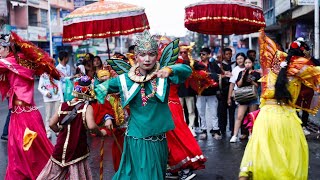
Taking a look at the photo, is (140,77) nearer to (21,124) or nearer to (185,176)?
(21,124)

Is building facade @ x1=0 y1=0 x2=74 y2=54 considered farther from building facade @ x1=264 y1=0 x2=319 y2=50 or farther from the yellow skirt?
the yellow skirt

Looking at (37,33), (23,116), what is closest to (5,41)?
(23,116)

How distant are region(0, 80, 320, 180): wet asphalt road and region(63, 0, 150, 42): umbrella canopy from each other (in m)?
2.03

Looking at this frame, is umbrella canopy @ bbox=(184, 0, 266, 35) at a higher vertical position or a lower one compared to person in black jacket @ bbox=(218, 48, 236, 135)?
higher

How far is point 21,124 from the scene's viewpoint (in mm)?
6398

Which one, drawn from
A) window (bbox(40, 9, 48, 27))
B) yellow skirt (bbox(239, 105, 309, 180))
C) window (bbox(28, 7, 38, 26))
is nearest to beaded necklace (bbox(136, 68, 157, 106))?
yellow skirt (bbox(239, 105, 309, 180))

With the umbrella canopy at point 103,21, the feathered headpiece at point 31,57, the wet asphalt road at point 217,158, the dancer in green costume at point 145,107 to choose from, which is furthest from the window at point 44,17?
the dancer in green costume at point 145,107

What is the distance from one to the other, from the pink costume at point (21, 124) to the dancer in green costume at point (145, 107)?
176 cm

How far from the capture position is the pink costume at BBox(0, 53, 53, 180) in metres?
6.27

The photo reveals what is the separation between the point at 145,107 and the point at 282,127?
5.02 ft

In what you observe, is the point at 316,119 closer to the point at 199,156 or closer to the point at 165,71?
the point at 199,156

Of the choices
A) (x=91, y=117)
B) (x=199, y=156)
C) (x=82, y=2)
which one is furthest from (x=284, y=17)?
(x=82, y=2)

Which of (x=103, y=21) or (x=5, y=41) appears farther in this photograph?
(x=103, y=21)

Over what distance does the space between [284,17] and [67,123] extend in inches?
812
